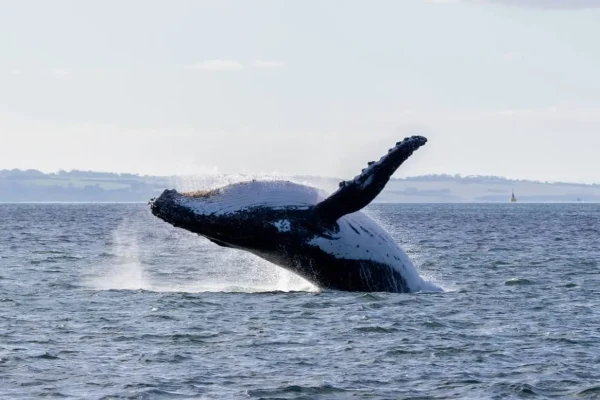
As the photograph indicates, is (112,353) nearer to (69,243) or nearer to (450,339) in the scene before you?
(450,339)

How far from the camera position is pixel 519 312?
19.5 meters

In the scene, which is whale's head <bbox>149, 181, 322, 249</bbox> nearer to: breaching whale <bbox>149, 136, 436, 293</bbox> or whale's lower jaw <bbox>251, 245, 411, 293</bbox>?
breaching whale <bbox>149, 136, 436, 293</bbox>

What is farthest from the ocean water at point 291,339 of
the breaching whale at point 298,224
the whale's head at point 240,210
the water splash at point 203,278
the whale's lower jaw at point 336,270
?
the whale's head at point 240,210

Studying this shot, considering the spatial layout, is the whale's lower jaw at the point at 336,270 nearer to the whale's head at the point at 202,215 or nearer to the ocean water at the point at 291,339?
the ocean water at the point at 291,339

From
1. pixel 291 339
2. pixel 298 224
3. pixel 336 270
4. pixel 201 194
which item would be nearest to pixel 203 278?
pixel 336 270

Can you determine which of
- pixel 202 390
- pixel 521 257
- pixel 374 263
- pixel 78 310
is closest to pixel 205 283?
pixel 78 310

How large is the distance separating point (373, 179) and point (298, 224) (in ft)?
5.85

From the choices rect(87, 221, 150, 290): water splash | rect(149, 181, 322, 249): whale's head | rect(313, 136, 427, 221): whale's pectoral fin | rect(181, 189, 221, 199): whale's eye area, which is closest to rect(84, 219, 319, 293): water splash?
rect(87, 221, 150, 290): water splash

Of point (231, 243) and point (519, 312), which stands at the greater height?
point (231, 243)

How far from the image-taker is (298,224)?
17.4 meters

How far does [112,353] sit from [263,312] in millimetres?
3705

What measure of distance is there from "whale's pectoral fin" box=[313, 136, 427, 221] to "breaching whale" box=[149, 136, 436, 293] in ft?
0.06

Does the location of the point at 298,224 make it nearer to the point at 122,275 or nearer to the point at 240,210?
the point at 240,210

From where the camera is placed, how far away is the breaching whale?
16875 millimetres
